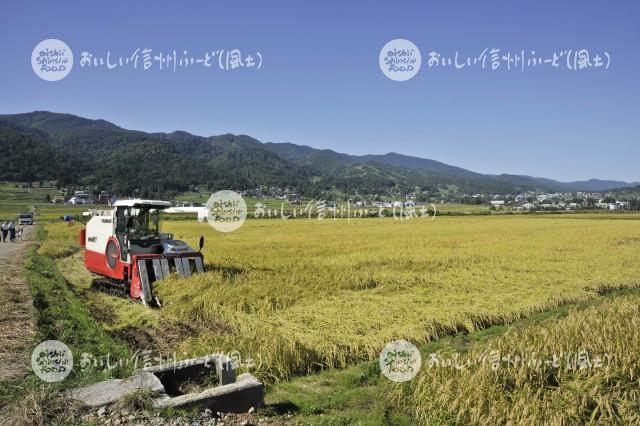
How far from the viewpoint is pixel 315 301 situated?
11727 millimetres

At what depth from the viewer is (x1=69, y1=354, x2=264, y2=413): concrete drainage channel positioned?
522 cm

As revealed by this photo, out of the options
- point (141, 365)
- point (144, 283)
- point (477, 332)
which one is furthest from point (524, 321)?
point (144, 283)

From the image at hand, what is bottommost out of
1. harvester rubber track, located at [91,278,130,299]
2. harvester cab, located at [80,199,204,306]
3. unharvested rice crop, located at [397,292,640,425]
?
harvester rubber track, located at [91,278,130,299]

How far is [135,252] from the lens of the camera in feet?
45.1

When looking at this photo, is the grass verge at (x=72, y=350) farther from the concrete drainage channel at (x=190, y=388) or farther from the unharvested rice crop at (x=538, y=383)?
the unharvested rice crop at (x=538, y=383)

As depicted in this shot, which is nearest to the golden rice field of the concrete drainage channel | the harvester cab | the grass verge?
the harvester cab

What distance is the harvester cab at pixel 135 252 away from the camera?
42.4ft

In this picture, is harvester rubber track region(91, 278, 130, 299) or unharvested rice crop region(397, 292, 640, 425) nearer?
unharvested rice crop region(397, 292, 640, 425)

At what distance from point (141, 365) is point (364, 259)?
14.0m

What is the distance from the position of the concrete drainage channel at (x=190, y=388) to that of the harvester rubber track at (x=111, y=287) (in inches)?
314

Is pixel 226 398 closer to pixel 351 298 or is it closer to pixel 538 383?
pixel 538 383

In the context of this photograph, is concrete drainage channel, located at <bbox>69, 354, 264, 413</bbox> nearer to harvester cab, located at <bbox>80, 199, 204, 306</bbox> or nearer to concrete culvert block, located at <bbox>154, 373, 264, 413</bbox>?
concrete culvert block, located at <bbox>154, 373, 264, 413</bbox>

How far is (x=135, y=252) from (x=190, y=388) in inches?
337

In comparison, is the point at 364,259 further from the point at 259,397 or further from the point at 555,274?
the point at 259,397
